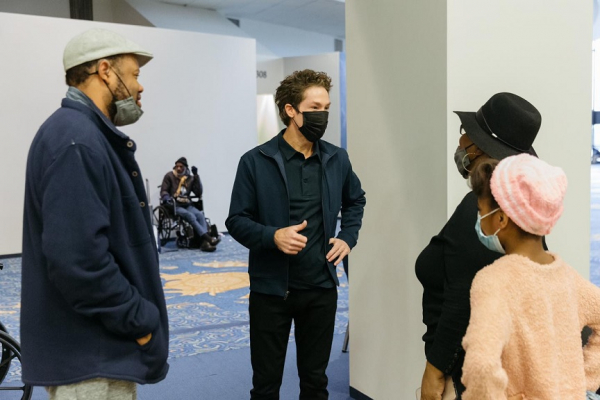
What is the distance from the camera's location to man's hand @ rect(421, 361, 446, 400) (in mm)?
1752

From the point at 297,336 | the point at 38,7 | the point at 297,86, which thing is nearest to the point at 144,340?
the point at 297,336

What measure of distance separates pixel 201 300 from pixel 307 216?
12.3 feet

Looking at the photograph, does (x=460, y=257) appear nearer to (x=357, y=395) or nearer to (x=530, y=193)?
(x=530, y=193)

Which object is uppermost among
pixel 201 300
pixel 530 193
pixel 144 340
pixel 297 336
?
pixel 530 193

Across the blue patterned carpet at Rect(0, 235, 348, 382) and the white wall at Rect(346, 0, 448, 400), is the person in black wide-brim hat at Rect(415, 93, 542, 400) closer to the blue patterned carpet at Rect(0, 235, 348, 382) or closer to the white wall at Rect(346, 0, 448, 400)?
the white wall at Rect(346, 0, 448, 400)

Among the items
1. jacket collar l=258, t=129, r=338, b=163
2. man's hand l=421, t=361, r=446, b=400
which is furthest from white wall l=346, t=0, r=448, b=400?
man's hand l=421, t=361, r=446, b=400

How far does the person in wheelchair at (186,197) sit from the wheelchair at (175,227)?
0.06 metres

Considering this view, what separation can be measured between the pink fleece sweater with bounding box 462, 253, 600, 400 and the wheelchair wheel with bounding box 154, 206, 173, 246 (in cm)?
792

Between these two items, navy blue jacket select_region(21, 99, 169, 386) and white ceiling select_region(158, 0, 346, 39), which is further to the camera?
white ceiling select_region(158, 0, 346, 39)

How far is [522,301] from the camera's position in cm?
142

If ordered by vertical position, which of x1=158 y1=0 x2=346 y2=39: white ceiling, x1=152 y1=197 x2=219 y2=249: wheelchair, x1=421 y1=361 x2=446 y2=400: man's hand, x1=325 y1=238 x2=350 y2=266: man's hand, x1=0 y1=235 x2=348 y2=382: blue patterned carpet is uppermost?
x1=158 y1=0 x2=346 y2=39: white ceiling

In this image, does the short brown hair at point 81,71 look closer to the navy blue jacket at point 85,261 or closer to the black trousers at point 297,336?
the navy blue jacket at point 85,261

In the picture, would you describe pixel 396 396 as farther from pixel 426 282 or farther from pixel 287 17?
pixel 287 17

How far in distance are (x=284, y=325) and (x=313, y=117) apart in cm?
86
